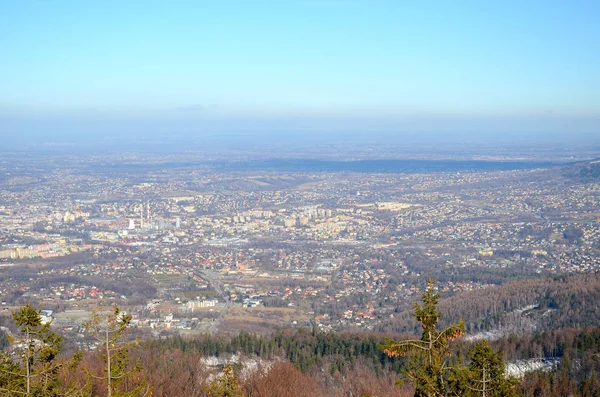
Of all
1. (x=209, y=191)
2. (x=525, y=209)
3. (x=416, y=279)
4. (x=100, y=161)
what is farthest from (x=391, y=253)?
(x=100, y=161)

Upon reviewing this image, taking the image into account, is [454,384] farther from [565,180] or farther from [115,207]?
[565,180]

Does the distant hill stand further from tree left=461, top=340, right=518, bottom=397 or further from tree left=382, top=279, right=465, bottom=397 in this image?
tree left=382, top=279, right=465, bottom=397

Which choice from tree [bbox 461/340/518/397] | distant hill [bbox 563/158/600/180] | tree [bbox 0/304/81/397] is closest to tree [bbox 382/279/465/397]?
tree [bbox 461/340/518/397]

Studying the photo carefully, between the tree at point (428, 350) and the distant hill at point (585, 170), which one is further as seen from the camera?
the distant hill at point (585, 170)

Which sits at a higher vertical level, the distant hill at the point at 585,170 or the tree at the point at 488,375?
the tree at the point at 488,375

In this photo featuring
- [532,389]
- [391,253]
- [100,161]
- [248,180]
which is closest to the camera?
[532,389]

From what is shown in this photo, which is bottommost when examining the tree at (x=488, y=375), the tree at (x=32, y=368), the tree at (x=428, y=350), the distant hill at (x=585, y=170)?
the distant hill at (x=585, y=170)

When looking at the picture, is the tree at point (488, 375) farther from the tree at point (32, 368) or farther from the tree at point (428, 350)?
the tree at point (32, 368)

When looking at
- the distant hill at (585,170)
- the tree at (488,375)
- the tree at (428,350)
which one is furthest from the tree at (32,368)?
the distant hill at (585,170)
